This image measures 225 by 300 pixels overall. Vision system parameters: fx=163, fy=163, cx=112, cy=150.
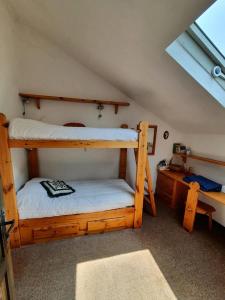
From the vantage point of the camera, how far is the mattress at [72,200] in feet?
5.89

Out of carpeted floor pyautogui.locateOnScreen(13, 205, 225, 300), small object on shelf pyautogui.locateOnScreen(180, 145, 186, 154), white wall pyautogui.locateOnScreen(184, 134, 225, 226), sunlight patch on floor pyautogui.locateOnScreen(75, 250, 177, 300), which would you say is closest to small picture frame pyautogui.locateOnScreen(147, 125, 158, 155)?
small object on shelf pyautogui.locateOnScreen(180, 145, 186, 154)

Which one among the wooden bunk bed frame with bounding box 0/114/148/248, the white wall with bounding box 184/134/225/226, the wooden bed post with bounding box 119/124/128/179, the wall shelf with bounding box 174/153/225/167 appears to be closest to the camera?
the wooden bunk bed frame with bounding box 0/114/148/248

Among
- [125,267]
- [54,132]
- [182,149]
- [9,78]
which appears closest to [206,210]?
[182,149]

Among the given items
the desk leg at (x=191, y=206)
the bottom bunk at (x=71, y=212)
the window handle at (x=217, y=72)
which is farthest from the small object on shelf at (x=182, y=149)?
the window handle at (x=217, y=72)

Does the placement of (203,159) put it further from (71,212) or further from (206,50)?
(71,212)

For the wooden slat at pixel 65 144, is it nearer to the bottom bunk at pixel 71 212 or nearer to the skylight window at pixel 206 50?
the bottom bunk at pixel 71 212

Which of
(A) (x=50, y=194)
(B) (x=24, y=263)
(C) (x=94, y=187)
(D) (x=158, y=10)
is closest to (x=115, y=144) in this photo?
(C) (x=94, y=187)

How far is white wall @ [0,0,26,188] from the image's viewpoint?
1.79m

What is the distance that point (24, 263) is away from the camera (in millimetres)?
1624

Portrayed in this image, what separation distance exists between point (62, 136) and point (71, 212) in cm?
89

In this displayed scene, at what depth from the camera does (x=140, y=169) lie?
2.10 meters

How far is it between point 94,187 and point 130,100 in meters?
1.62

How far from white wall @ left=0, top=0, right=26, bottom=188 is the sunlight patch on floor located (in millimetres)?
1404

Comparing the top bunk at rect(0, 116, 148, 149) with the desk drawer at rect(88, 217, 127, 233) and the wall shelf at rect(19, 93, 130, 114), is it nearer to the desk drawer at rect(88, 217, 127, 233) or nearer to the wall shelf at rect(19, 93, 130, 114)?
the wall shelf at rect(19, 93, 130, 114)
